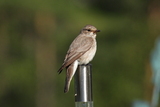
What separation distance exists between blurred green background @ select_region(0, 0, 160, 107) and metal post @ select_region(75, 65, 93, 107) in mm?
11210

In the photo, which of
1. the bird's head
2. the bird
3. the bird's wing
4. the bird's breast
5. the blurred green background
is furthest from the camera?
the blurred green background

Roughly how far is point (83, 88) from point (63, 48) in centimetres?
1528

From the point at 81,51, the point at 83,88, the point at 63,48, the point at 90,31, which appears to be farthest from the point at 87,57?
the point at 63,48

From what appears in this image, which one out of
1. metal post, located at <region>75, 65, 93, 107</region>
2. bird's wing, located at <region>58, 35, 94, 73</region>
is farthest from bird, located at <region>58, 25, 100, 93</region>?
metal post, located at <region>75, 65, 93, 107</region>

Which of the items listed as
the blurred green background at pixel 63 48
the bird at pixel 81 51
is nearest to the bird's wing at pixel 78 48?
the bird at pixel 81 51

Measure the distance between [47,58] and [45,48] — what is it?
0.53 m

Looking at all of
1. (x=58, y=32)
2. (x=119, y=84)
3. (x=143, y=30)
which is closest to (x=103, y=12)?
(x=58, y=32)

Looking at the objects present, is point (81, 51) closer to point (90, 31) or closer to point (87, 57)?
point (87, 57)

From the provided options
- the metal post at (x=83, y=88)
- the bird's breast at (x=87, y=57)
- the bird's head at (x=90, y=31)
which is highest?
the bird's head at (x=90, y=31)

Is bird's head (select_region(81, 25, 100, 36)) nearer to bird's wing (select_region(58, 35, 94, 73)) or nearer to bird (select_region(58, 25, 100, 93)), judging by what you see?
bird (select_region(58, 25, 100, 93))

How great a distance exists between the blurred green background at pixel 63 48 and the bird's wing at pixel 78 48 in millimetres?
8898

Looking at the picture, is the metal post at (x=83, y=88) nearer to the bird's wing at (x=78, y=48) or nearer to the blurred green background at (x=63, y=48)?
the bird's wing at (x=78, y=48)

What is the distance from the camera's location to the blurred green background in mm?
17141

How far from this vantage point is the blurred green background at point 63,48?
1714cm
